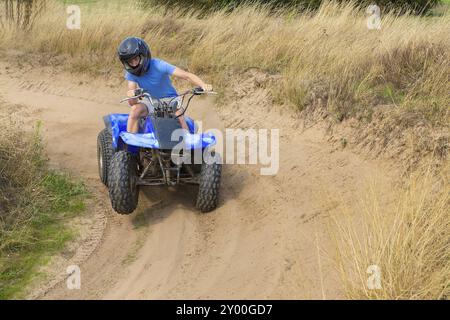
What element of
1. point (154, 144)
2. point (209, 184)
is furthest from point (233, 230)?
point (154, 144)

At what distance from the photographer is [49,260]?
5.45 m

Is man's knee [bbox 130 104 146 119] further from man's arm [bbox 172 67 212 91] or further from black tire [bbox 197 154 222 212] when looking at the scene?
black tire [bbox 197 154 222 212]

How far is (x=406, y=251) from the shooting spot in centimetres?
442

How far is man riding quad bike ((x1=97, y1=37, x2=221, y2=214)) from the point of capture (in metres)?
A: 5.92

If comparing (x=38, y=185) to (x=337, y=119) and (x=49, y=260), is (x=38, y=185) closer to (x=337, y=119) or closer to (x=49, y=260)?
(x=49, y=260)

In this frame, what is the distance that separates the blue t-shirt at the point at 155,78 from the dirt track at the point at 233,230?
3.52 feet

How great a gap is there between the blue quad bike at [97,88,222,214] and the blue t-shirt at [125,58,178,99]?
12 cm

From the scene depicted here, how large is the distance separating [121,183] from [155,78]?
4.03ft

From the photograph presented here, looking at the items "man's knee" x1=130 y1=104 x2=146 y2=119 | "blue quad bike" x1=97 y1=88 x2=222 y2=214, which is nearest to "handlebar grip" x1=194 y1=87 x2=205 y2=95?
"blue quad bike" x1=97 y1=88 x2=222 y2=214

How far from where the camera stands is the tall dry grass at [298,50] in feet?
24.9

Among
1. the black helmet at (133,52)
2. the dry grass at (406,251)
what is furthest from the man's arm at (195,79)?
the dry grass at (406,251)

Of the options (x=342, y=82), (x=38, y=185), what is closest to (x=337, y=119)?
(x=342, y=82)

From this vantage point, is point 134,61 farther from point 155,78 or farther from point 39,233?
point 39,233

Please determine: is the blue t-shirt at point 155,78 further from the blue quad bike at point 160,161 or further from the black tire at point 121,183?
the black tire at point 121,183
